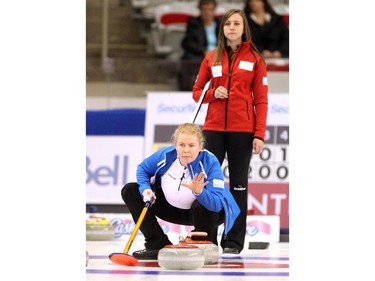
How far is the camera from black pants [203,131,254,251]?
5.97 metres

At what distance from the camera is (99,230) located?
7500 millimetres

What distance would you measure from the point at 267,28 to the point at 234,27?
511 cm

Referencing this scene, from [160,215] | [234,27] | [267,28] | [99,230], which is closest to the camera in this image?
[160,215]

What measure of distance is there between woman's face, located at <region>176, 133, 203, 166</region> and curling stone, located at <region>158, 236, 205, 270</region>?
0.49 m

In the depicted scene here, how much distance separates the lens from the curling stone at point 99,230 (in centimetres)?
748

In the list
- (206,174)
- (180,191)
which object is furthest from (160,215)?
(206,174)

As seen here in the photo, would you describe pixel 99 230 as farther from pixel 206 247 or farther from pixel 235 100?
pixel 206 247

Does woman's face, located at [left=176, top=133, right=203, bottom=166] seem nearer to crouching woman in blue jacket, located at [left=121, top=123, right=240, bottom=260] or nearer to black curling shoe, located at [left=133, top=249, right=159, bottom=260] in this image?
crouching woman in blue jacket, located at [left=121, top=123, right=240, bottom=260]

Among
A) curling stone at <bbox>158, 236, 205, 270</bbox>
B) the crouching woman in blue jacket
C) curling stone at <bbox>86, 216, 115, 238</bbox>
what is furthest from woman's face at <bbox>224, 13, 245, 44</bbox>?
curling stone at <bbox>86, 216, 115, 238</bbox>
